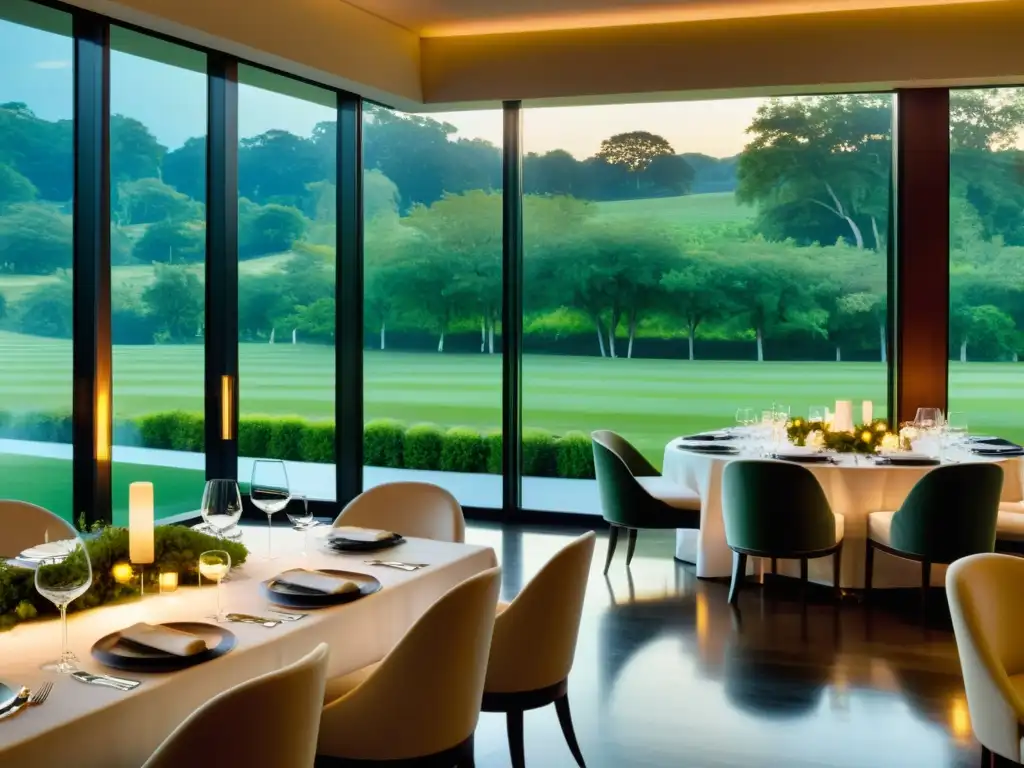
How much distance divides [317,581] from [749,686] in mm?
2316

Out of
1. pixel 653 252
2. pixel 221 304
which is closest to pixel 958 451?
pixel 653 252

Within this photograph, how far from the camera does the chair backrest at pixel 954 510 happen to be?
17.9 ft

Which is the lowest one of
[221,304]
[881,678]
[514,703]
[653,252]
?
[881,678]

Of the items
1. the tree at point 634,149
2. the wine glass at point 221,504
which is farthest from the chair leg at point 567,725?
the tree at point 634,149

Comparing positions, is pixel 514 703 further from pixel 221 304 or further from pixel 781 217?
pixel 781 217

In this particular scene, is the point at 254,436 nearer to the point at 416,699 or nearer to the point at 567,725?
the point at 567,725

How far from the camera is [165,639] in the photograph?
95.4 inches

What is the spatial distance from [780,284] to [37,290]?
18.0ft

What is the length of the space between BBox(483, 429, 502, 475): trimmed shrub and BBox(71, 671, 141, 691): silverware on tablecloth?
6.31 m

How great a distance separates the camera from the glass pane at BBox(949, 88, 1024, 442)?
7.54 metres

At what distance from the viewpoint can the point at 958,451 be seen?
650 centimetres

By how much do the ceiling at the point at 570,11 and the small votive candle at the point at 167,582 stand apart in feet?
16.7

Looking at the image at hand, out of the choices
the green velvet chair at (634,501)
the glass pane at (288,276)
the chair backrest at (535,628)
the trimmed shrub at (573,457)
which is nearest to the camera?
the chair backrest at (535,628)

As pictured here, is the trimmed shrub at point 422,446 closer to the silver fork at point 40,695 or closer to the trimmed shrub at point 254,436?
the trimmed shrub at point 254,436
